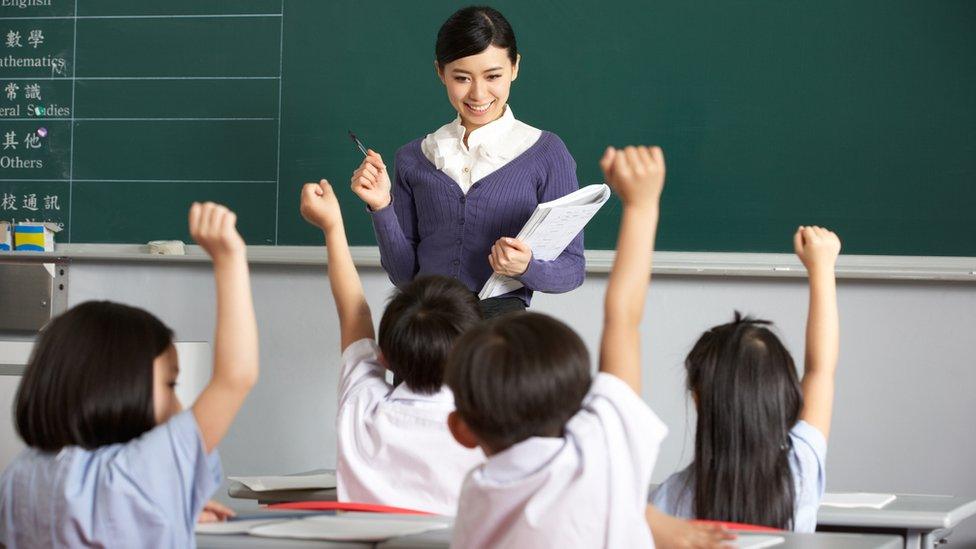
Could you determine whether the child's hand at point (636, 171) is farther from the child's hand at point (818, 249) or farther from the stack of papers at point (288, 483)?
the stack of papers at point (288, 483)

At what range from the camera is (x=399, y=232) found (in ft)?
8.54

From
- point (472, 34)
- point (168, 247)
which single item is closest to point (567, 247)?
point (472, 34)

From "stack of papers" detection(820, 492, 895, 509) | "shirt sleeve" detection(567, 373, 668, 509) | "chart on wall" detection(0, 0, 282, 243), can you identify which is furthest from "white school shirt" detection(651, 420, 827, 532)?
"chart on wall" detection(0, 0, 282, 243)

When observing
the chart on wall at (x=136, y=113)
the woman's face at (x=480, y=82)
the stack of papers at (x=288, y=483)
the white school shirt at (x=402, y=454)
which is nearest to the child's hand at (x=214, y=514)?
the white school shirt at (x=402, y=454)

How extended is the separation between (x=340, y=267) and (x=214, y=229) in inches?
30.4

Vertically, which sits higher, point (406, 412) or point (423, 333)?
point (423, 333)

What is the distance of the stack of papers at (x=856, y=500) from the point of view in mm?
2007

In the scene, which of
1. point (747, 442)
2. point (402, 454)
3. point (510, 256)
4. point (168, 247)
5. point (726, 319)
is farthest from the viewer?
point (168, 247)

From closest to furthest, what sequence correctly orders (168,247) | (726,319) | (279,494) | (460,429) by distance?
(460,429)
(279,494)
(726,319)
(168,247)

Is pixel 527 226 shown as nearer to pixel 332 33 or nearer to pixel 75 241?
pixel 332 33

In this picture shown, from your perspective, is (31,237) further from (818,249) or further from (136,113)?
(818,249)

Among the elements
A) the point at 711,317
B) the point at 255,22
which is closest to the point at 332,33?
the point at 255,22

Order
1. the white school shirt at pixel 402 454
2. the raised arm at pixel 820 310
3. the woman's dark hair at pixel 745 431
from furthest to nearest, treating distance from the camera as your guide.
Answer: the raised arm at pixel 820 310
the white school shirt at pixel 402 454
the woman's dark hair at pixel 745 431

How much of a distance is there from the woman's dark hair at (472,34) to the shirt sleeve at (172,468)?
1463 millimetres
